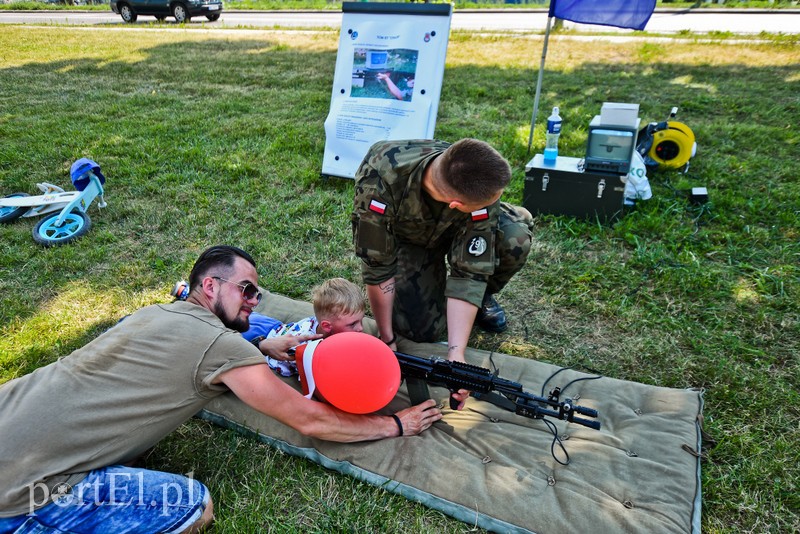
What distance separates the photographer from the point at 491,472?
8.15ft

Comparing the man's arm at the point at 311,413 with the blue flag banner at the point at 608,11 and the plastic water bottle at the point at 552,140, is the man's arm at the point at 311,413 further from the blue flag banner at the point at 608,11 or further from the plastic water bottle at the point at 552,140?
the blue flag banner at the point at 608,11

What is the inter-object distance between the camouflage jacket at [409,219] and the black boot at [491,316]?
0.70m

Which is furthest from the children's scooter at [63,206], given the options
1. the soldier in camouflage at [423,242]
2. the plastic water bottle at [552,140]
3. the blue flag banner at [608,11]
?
the blue flag banner at [608,11]

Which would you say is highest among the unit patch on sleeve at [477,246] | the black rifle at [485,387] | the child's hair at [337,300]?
the unit patch on sleeve at [477,246]

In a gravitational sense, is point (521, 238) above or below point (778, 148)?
below

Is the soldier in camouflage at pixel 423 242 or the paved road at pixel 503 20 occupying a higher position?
the paved road at pixel 503 20

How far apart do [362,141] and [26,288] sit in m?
3.46

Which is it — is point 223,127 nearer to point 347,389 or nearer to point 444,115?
point 444,115

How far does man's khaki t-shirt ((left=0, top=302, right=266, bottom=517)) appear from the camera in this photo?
1.99 meters

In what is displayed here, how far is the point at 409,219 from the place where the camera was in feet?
10.3

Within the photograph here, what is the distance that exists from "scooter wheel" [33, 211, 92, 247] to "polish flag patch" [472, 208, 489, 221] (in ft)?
12.9

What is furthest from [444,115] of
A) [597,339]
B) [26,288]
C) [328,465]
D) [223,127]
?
[328,465]

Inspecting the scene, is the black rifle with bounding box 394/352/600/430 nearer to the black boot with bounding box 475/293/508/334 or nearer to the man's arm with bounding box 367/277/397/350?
the man's arm with bounding box 367/277/397/350

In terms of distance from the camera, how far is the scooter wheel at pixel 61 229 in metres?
4.71
